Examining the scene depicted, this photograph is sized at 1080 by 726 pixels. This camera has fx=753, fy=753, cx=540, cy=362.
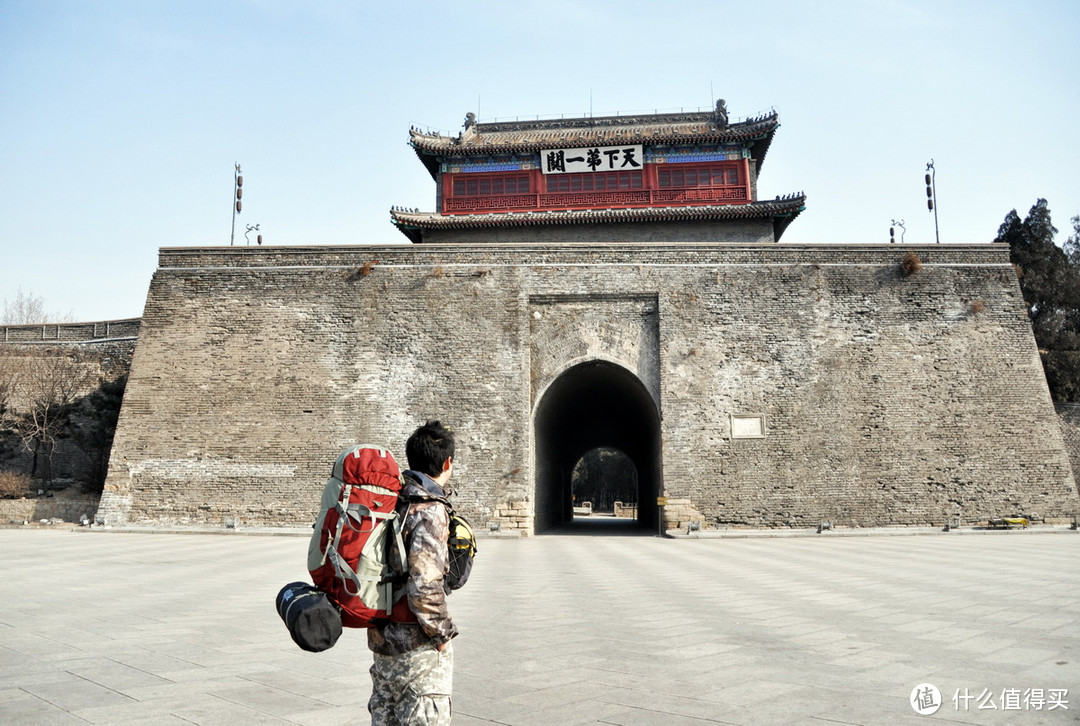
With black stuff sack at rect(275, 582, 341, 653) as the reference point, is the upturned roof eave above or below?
above

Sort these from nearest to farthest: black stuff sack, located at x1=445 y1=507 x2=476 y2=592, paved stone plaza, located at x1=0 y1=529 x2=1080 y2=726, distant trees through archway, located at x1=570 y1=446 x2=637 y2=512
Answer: black stuff sack, located at x1=445 y1=507 x2=476 y2=592
paved stone plaza, located at x1=0 y1=529 x2=1080 y2=726
distant trees through archway, located at x1=570 y1=446 x2=637 y2=512

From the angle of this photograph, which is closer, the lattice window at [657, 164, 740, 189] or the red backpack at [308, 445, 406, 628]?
the red backpack at [308, 445, 406, 628]

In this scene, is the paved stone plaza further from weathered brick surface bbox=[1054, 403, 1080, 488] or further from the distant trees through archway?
the distant trees through archway

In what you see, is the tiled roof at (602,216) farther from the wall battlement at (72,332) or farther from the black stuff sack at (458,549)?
the black stuff sack at (458,549)

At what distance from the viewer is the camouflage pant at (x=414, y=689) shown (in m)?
2.25

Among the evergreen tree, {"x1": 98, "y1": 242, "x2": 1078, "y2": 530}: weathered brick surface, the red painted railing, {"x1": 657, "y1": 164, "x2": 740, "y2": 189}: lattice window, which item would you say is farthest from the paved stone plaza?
the evergreen tree

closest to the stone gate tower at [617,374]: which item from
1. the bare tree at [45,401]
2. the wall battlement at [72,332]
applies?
the bare tree at [45,401]

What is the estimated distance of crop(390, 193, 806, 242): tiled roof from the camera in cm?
2034

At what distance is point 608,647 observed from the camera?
15.4 feet

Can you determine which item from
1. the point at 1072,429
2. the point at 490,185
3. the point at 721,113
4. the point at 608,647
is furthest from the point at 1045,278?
the point at 608,647

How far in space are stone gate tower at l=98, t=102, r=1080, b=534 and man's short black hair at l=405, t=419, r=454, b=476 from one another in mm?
13118

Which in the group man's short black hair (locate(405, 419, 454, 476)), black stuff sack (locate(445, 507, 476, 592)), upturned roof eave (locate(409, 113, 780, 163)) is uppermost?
upturned roof eave (locate(409, 113, 780, 163))

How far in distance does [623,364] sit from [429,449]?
14.0m

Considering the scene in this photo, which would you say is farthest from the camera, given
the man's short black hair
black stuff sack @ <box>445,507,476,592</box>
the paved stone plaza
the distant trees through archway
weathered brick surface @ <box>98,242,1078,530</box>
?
the distant trees through archway
